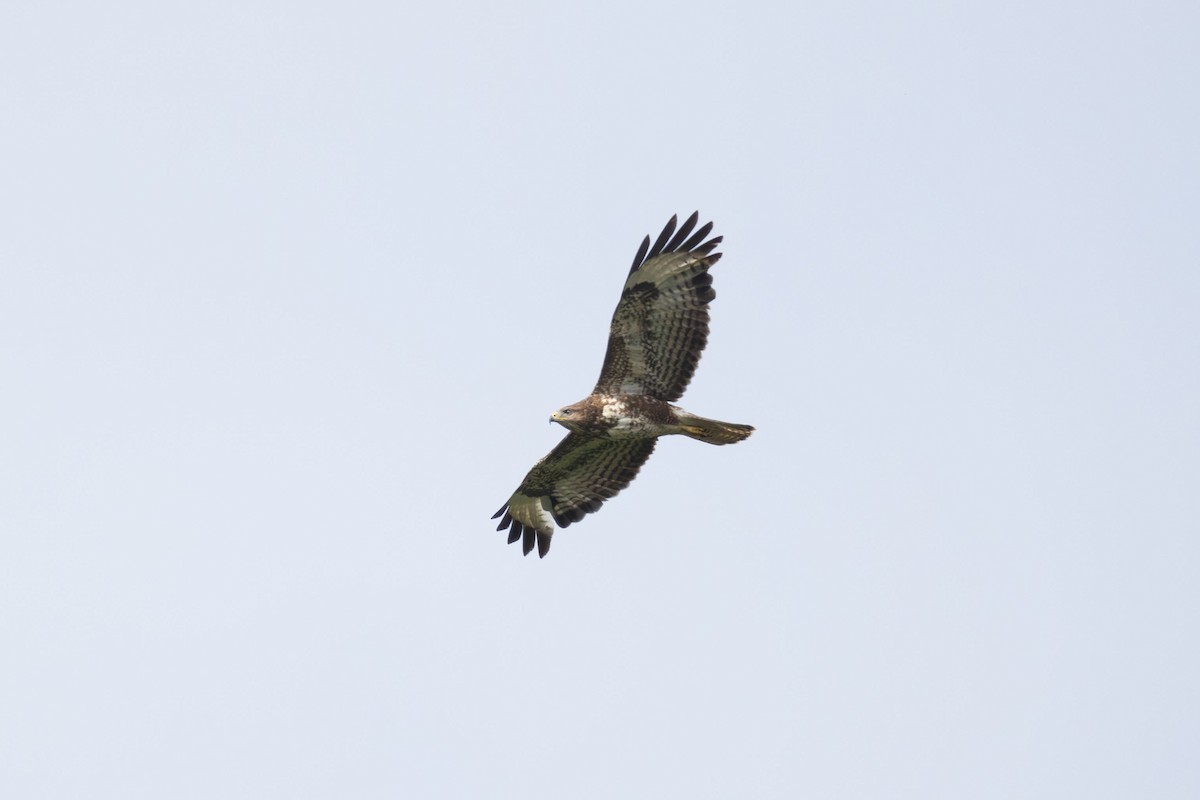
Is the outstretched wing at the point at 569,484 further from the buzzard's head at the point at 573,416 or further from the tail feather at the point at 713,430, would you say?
the tail feather at the point at 713,430

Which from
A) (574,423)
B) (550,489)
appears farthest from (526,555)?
(574,423)

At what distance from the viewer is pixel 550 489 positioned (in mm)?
20625

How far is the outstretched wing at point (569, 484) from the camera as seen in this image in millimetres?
19922

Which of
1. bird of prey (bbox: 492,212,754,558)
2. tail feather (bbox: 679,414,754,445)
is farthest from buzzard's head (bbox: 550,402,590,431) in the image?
tail feather (bbox: 679,414,754,445)

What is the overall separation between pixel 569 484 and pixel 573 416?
1.75 meters

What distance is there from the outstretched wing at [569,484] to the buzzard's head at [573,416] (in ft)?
1.77

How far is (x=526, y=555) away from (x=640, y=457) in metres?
1.99

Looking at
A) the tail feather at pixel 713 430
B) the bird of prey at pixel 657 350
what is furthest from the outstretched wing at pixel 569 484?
the tail feather at pixel 713 430

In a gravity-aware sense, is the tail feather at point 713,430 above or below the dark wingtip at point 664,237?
below

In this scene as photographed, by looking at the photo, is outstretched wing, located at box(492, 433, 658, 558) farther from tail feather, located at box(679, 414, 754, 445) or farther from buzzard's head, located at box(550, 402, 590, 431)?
tail feather, located at box(679, 414, 754, 445)

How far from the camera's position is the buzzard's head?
62.1 feet

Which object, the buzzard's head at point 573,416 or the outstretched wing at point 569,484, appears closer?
the buzzard's head at point 573,416

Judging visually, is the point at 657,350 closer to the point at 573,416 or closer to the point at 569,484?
the point at 573,416

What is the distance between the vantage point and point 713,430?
18656mm
